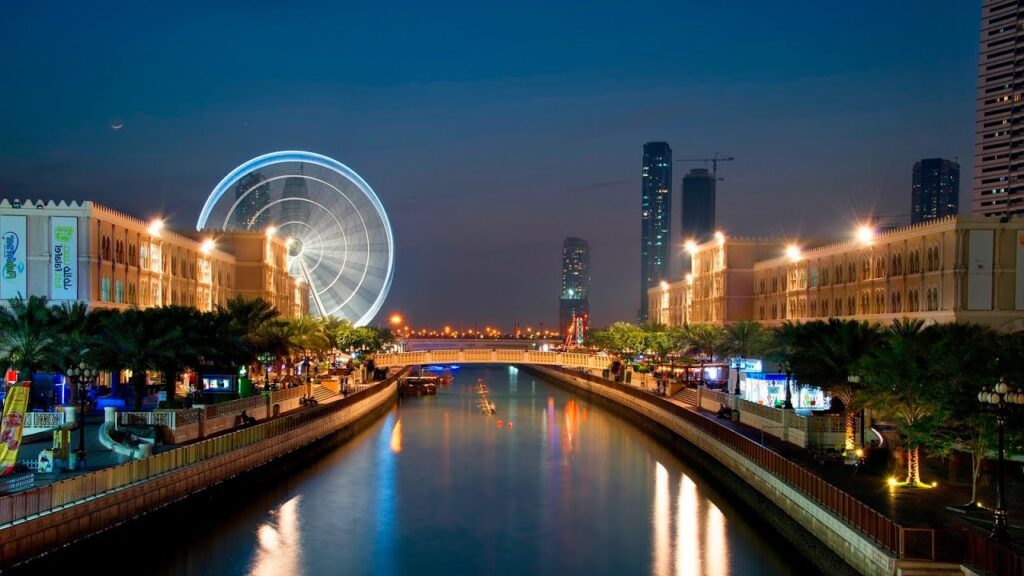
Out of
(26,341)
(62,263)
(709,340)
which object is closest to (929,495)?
(26,341)

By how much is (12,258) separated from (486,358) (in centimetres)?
7661

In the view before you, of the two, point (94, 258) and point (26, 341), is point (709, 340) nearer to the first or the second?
point (94, 258)

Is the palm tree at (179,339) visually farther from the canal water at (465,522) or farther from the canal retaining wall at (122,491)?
the canal water at (465,522)

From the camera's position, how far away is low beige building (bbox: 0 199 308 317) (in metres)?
53.0

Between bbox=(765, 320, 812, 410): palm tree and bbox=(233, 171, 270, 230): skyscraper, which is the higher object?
bbox=(233, 171, 270, 230): skyscraper

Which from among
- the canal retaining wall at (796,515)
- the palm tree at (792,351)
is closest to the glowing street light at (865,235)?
the palm tree at (792,351)

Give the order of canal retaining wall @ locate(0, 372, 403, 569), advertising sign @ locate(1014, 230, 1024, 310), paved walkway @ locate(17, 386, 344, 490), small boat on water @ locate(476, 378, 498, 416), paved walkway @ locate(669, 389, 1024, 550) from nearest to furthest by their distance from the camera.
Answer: canal retaining wall @ locate(0, 372, 403, 569)
paved walkway @ locate(669, 389, 1024, 550)
paved walkway @ locate(17, 386, 344, 490)
advertising sign @ locate(1014, 230, 1024, 310)
small boat on water @ locate(476, 378, 498, 416)

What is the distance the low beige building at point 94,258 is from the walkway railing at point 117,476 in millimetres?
15277

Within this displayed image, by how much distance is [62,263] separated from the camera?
53.3 metres

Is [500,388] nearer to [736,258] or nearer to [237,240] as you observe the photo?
[736,258]

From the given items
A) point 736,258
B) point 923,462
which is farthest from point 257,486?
point 736,258

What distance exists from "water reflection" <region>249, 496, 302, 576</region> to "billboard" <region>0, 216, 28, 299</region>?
72.9 feet

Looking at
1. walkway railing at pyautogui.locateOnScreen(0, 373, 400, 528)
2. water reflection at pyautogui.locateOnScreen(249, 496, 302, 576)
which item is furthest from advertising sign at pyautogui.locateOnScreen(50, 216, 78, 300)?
water reflection at pyautogui.locateOnScreen(249, 496, 302, 576)

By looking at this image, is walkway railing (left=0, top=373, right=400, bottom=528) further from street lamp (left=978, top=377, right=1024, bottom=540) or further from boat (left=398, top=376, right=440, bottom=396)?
boat (left=398, top=376, right=440, bottom=396)
